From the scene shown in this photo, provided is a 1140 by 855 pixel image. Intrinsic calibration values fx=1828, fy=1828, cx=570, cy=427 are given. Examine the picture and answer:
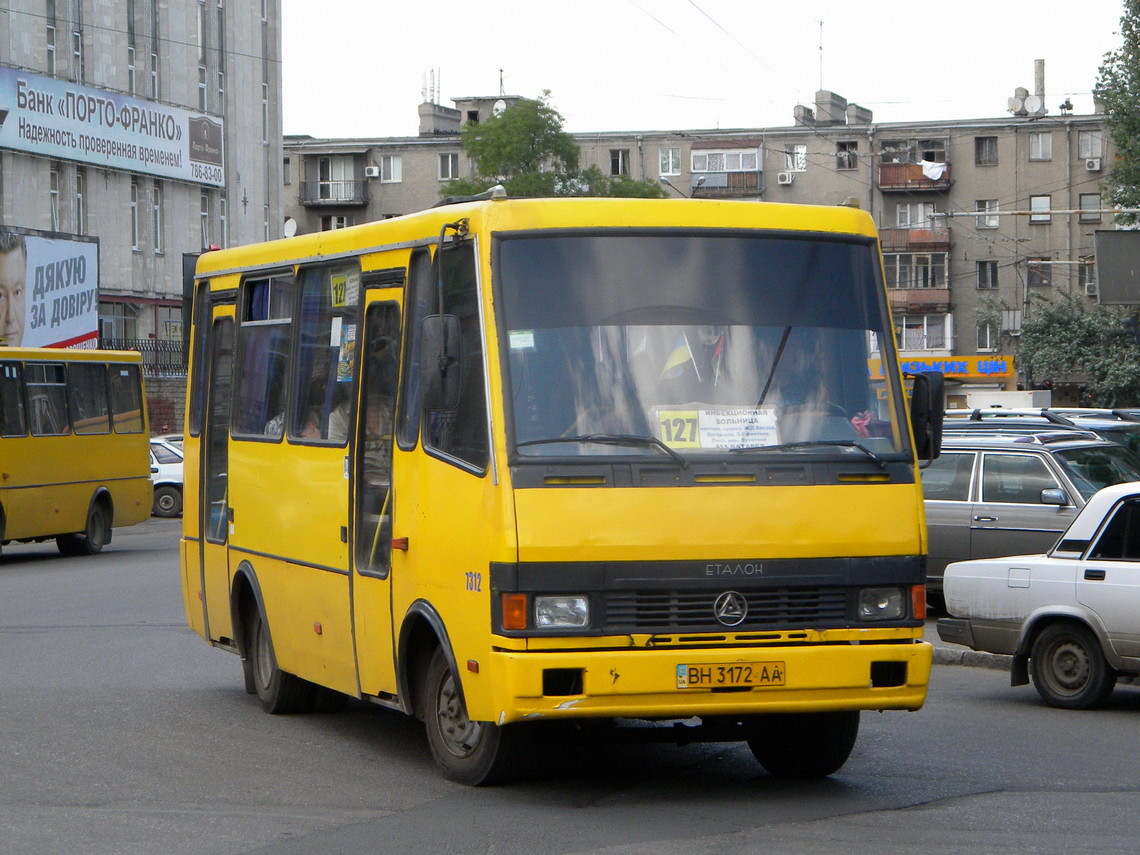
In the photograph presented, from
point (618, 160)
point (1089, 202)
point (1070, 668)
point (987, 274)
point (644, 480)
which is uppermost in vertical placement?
point (618, 160)

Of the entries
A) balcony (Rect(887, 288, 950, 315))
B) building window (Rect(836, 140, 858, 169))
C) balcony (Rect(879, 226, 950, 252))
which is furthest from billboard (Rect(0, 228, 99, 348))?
building window (Rect(836, 140, 858, 169))

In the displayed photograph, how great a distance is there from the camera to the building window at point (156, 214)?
5888 centimetres

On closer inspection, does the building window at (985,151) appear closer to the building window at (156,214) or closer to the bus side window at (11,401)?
the building window at (156,214)

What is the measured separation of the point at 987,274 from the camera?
8138 centimetres

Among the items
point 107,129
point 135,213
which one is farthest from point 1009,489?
point 135,213

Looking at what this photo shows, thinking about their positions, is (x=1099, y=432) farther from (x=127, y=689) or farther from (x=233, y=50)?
(x=233, y=50)

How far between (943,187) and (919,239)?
2511mm

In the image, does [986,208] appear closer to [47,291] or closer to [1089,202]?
[1089,202]

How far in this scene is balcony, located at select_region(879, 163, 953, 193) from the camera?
80562mm

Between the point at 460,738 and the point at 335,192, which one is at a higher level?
the point at 335,192

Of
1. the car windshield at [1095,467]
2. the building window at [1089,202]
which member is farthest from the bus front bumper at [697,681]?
the building window at [1089,202]

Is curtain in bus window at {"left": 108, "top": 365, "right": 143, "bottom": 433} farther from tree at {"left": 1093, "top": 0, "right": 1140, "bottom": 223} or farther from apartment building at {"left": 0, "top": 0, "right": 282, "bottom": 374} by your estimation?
tree at {"left": 1093, "top": 0, "right": 1140, "bottom": 223}

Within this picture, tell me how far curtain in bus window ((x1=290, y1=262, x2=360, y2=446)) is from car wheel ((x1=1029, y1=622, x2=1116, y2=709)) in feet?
15.7

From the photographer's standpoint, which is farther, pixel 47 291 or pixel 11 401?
pixel 47 291
